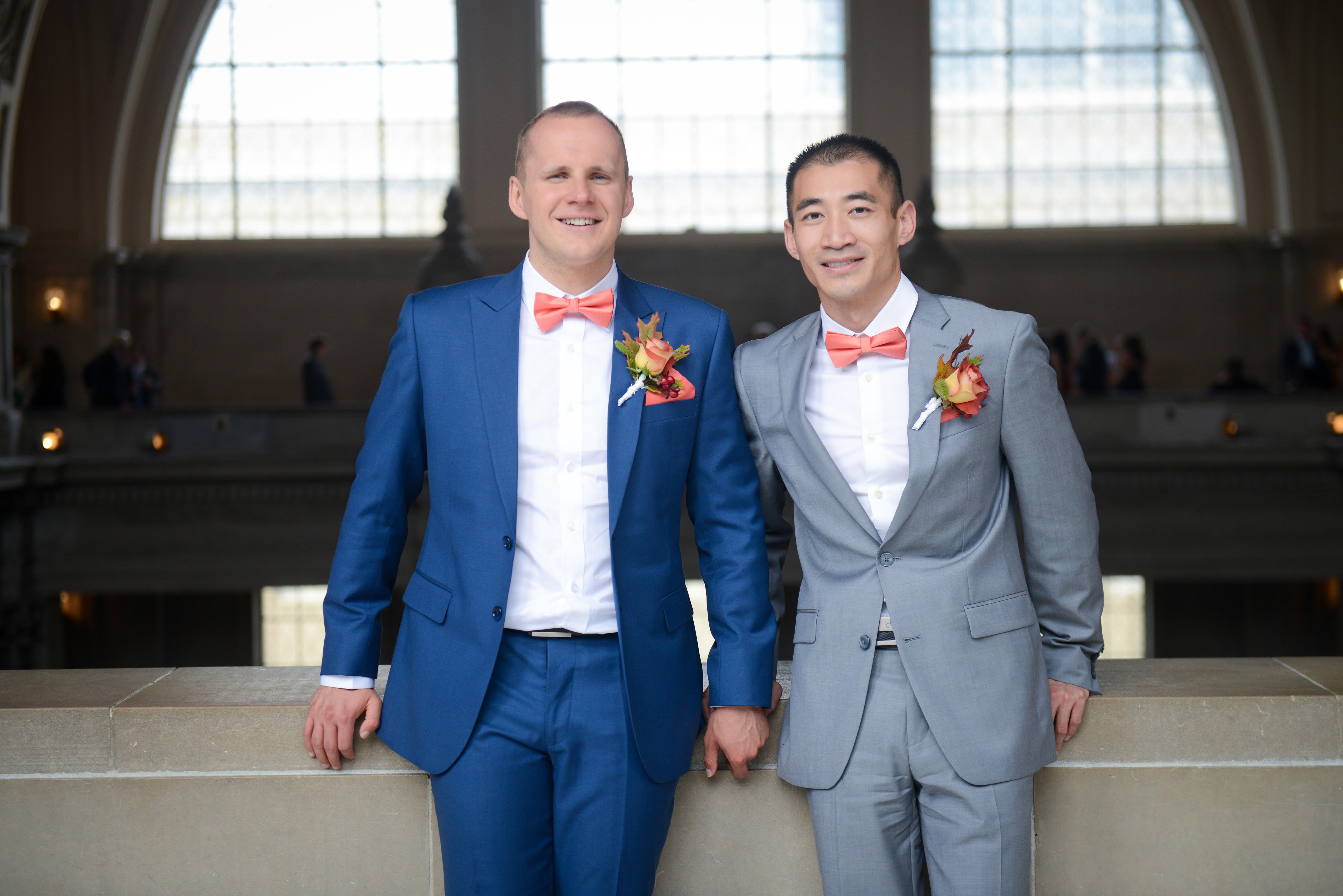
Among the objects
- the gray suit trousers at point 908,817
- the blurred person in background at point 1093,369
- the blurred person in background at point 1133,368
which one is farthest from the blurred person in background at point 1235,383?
the gray suit trousers at point 908,817

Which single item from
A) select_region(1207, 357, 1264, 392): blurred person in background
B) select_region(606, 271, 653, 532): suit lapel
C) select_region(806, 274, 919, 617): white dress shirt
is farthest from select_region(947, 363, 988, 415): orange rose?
select_region(1207, 357, 1264, 392): blurred person in background

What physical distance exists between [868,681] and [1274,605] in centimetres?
1667

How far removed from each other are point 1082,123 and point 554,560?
72.0 feet

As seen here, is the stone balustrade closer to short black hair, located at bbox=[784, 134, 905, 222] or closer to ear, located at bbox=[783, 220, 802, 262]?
ear, located at bbox=[783, 220, 802, 262]

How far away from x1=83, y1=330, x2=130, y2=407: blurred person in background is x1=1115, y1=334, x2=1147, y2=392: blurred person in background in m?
13.5

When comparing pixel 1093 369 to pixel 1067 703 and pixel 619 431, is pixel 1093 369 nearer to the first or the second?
pixel 1067 703

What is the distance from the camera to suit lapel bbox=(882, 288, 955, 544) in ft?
7.39

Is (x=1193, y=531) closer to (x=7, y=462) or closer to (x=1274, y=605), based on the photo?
(x=1274, y=605)

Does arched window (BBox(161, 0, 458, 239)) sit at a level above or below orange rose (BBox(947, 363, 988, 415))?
above

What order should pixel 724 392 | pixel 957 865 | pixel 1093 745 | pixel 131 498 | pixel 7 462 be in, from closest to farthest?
pixel 957 865, pixel 724 392, pixel 1093 745, pixel 7 462, pixel 131 498

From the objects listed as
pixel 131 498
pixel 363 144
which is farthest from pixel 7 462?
pixel 363 144

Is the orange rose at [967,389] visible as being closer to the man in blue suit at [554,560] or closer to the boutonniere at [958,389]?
the boutonniere at [958,389]

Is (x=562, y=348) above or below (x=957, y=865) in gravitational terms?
above

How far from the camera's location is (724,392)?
2.42 m
